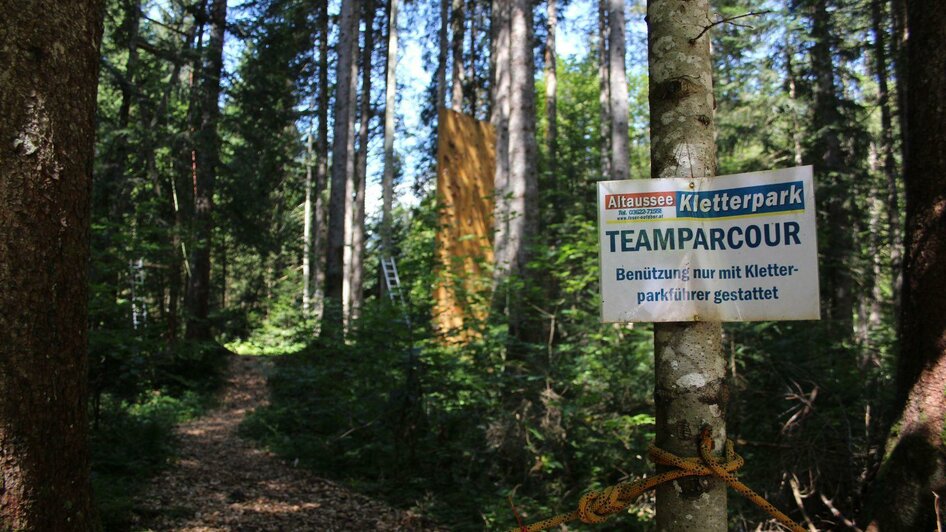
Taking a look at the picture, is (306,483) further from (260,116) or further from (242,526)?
(260,116)

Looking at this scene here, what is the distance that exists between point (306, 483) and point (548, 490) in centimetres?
281

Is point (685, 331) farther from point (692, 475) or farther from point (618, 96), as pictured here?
point (618, 96)

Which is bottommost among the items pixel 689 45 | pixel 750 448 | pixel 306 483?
pixel 306 483

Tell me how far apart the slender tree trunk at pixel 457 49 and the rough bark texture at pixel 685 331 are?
69.6 feet

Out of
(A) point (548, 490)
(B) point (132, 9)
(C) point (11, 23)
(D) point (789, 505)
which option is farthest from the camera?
(B) point (132, 9)

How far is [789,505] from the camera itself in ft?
18.4

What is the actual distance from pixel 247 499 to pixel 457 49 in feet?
70.1

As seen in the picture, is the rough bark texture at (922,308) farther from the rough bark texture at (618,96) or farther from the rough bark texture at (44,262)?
the rough bark texture at (618,96)

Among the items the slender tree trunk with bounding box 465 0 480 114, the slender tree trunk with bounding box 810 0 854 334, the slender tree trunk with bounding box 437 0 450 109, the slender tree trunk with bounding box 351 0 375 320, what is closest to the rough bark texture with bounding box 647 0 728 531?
the slender tree trunk with bounding box 810 0 854 334

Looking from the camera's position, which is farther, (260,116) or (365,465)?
(260,116)

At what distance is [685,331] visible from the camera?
258 centimetres

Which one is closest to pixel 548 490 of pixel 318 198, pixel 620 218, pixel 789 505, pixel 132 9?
pixel 789 505

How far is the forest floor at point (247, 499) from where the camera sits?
5895 millimetres

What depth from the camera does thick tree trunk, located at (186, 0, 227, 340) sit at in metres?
15.8
